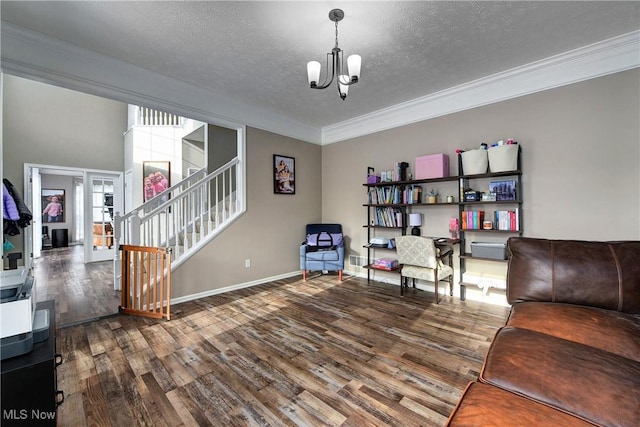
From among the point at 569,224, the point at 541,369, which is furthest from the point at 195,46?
the point at 569,224

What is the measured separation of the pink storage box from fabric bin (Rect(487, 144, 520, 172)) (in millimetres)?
554

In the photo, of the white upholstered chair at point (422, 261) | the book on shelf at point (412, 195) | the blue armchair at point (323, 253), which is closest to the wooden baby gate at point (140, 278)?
the blue armchair at point (323, 253)

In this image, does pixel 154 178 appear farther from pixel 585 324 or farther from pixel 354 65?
pixel 585 324

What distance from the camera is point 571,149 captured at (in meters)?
2.80

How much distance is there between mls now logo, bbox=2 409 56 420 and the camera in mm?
923

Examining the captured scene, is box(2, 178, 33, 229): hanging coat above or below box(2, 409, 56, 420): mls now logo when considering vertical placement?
above

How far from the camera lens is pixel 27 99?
17.2 feet

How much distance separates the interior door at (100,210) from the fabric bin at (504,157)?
23.8ft

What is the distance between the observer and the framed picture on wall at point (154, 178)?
5.85m

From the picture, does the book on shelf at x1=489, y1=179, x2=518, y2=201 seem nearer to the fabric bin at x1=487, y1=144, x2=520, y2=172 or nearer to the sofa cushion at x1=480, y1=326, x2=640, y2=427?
the fabric bin at x1=487, y1=144, x2=520, y2=172

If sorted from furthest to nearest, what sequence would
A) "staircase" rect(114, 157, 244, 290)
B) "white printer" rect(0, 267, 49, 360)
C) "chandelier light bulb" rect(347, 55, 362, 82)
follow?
"staircase" rect(114, 157, 244, 290) → "chandelier light bulb" rect(347, 55, 362, 82) → "white printer" rect(0, 267, 49, 360)

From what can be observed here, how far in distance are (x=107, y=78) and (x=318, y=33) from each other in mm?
2245

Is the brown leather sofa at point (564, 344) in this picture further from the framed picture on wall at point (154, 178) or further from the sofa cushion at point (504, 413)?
the framed picture on wall at point (154, 178)

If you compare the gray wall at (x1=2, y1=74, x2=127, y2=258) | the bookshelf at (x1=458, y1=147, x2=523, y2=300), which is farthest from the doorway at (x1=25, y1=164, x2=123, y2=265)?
the bookshelf at (x1=458, y1=147, x2=523, y2=300)
